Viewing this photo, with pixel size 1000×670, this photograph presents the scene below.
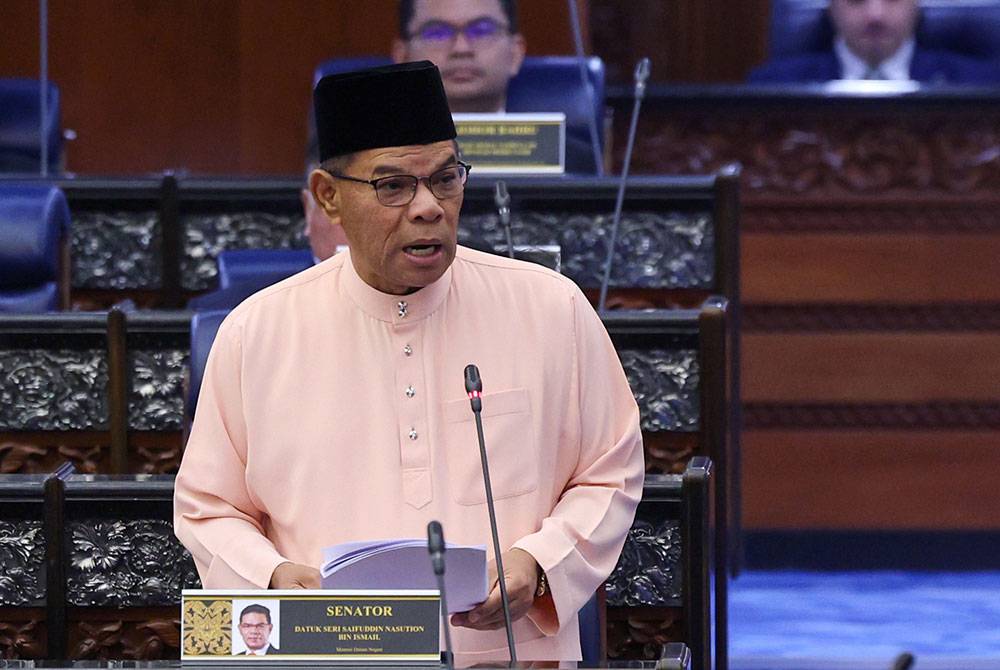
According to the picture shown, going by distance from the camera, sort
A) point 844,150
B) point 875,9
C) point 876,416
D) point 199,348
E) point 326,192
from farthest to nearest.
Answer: point 875,9
point 844,150
point 876,416
point 199,348
point 326,192

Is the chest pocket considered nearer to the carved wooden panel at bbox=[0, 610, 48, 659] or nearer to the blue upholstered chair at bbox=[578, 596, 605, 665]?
the blue upholstered chair at bbox=[578, 596, 605, 665]

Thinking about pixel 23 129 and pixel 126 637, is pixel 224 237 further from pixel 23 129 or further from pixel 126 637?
pixel 126 637

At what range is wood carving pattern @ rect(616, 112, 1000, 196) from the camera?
528 centimetres

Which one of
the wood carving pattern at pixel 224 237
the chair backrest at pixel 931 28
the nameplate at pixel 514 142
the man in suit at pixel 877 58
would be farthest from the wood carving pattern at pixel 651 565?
the chair backrest at pixel 931 28

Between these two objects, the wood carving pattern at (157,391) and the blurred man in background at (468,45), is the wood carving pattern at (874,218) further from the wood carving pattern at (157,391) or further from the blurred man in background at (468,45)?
the wood carving pattern at (157,391)

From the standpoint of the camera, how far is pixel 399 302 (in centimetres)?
242

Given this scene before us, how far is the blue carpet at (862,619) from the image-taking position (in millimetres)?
3980

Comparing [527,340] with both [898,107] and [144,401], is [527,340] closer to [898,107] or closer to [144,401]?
[144,401]

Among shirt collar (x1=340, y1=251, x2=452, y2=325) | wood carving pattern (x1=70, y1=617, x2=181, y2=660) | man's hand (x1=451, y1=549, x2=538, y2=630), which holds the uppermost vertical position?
shirt collar (x1=340, y1=251, x2=452, y2=325)

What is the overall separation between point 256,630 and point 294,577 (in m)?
0.25

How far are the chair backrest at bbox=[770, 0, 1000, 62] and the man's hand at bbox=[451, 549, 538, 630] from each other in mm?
4230

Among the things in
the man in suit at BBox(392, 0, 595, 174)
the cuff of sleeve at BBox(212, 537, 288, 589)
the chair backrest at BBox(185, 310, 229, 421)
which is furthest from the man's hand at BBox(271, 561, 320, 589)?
the man in suit at BBox(392, 0, 595, 174)

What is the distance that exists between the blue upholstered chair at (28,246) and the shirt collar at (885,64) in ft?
9.52

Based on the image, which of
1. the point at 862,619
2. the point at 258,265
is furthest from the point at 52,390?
the point at 862,619
